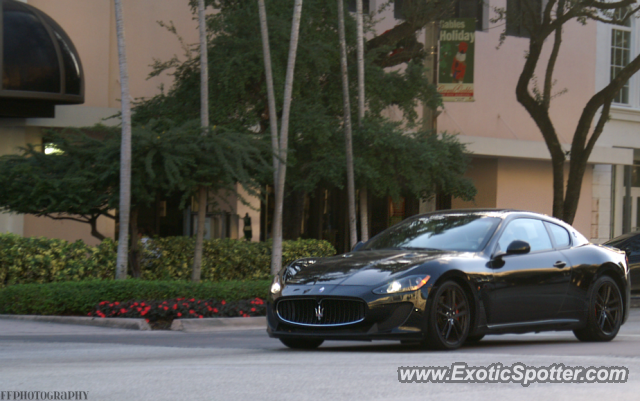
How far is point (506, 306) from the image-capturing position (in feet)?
29.8

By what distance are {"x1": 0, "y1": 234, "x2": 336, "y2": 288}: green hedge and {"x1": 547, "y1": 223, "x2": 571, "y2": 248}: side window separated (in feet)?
28.8

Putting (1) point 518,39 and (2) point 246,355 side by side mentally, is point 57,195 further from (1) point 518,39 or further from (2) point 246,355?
(1) point 518,39

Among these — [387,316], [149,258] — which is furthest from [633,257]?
[387,316]

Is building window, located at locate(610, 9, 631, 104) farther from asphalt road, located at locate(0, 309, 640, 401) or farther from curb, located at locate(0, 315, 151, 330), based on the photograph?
curb, located at locate(0, 315, 151, 330)

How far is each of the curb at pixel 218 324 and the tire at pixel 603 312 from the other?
15.8 ft

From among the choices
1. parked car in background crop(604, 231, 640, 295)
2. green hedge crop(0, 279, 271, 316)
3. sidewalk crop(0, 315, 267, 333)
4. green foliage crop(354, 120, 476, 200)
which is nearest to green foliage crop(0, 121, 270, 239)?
green hedge crop(0, 279, 271, 316)

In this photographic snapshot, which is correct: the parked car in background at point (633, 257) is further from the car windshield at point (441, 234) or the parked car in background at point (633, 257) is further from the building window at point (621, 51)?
the building window at point (621, 51)

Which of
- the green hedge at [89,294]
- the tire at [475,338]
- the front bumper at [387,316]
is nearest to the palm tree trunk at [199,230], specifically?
the green hedge at [89,294]

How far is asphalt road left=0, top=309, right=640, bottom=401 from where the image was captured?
5793 mm

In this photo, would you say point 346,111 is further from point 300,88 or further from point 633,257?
point 633,257

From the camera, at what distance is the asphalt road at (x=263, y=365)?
228 inches

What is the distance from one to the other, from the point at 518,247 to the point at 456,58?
14.9 m

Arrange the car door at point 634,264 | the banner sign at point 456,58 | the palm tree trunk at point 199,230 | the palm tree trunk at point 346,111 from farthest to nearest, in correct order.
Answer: the banner sign at point 456,58, the car door at point 634,264, the palm tree trunk at point 346,111, the palm tree trunk at point 199,230

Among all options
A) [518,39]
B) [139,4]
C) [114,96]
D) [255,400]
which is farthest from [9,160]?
[518,39]
